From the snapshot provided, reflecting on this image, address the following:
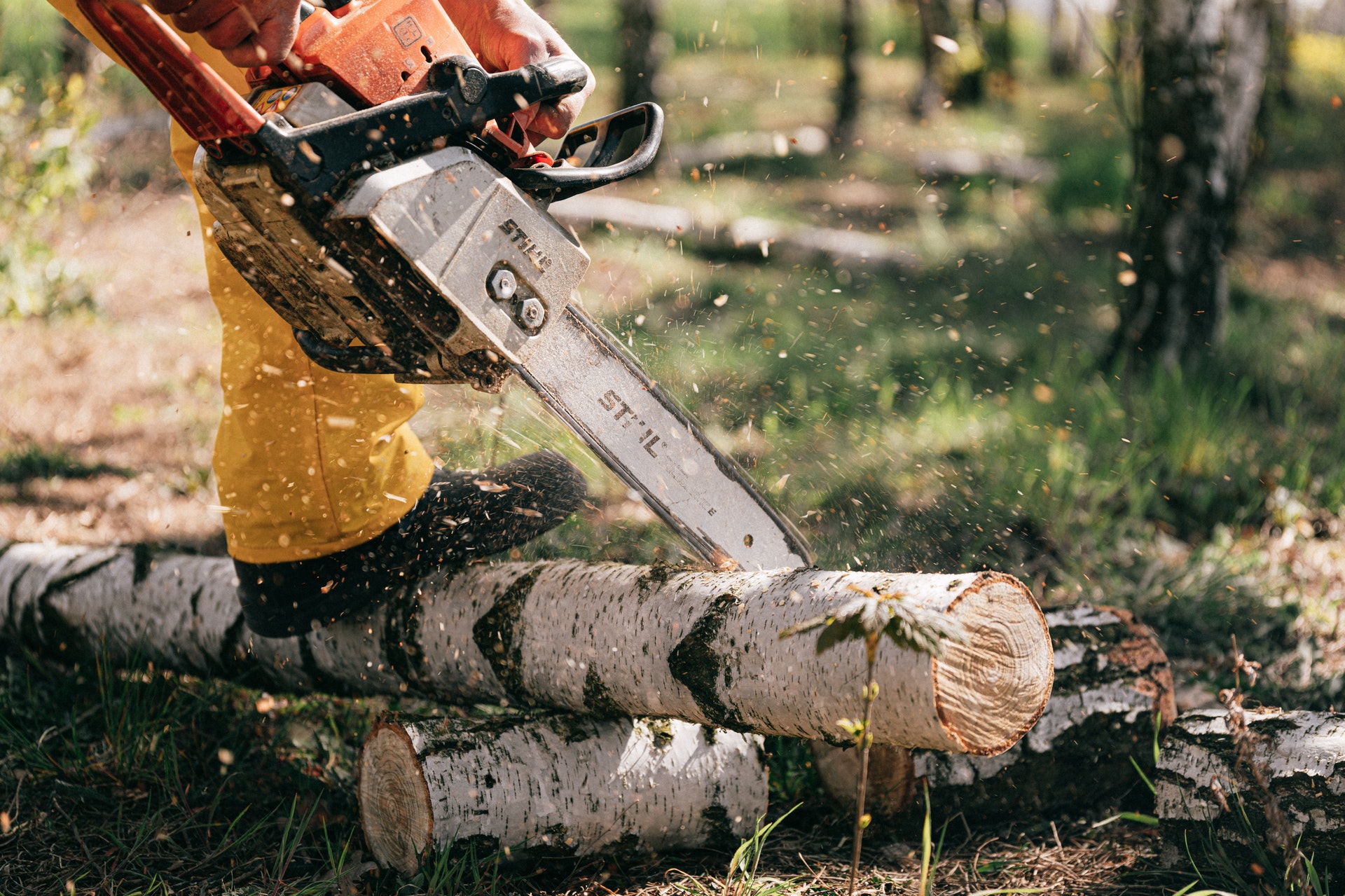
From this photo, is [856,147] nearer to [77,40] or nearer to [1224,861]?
[77,40]

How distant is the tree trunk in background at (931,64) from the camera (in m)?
12.8

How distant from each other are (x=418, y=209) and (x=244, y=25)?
405 millimetres

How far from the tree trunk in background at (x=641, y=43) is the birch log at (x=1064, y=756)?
7.50 m

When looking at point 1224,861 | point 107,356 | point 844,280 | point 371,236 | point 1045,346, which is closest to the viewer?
point 371,236

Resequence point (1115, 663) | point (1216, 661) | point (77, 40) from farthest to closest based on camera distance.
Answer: point (77, 40), point (1216, 661), point (1115, 663)

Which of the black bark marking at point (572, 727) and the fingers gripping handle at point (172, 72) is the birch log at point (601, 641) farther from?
the fingers gripping handle at point (172, 72)

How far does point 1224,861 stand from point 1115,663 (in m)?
0.50

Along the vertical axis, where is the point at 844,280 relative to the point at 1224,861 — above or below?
below

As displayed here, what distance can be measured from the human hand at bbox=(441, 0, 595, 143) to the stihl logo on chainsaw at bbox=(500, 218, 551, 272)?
239 millimetres

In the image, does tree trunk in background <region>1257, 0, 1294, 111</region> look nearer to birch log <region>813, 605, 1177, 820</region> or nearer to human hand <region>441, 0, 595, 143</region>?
birch log <region>813, 605, 1177, 820</region>

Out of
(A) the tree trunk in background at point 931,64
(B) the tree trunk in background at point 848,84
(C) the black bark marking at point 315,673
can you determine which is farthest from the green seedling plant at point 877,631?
(A) the tree trunk in background at point 931,64

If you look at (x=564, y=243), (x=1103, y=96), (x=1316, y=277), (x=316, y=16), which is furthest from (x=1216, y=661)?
(x=1103, y=96)

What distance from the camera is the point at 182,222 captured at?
7.02 meters

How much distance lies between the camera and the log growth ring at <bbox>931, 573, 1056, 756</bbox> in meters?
1.50
